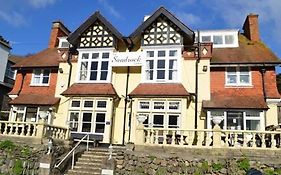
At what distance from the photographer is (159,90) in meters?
17.3

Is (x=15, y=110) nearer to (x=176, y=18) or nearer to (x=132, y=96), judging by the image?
(x=132, y=96)

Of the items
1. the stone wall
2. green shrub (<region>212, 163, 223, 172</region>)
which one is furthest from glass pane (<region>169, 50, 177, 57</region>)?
green shrub (<region>212, 163, 223, 172</region>)

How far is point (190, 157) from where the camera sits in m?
12.6

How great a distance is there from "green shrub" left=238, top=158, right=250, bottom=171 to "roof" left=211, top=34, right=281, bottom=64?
25.3 feet

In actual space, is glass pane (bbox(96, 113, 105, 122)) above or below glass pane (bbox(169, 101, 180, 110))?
below

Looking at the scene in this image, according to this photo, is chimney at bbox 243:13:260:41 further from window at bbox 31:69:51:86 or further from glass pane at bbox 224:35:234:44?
window at bbox 31:69:51:86

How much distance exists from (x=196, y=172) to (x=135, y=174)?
8.81 feet

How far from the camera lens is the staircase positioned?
12.7 meters

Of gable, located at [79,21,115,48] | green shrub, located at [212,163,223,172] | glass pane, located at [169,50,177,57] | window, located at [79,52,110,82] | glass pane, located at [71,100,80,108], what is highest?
gable, located at [79,21,115,48]

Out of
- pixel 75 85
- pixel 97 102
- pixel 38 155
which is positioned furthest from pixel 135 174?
pixel 75 85

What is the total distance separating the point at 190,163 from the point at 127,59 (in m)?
8.58

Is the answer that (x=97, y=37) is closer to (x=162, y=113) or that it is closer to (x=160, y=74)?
(x=160, y=74)

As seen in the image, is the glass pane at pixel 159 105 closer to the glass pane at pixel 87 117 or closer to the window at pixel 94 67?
the window at pixel 94 67

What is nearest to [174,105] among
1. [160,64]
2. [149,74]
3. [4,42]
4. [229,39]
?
[149,74]
